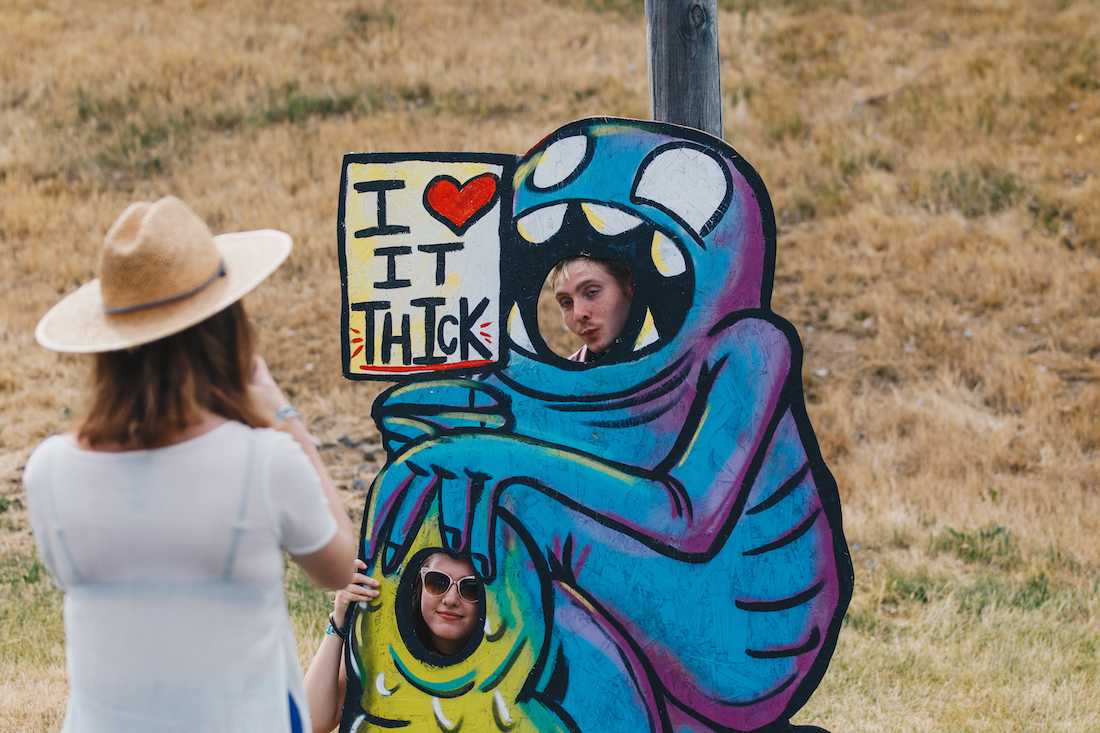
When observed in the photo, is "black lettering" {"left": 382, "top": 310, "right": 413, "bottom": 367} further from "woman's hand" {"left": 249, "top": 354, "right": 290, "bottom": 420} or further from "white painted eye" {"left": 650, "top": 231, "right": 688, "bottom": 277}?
"woman's hand" {"left": 249, "top": 354, "right": 290, "bottom": 420}

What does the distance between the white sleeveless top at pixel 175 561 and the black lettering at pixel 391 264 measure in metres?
1.44

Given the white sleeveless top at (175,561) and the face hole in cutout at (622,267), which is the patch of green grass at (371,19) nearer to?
the face hole in cutout at (622,267)

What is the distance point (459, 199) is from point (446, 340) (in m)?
0.41

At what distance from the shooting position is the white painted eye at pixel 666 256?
3604 millimetres

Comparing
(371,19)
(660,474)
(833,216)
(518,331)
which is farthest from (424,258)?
(371,19)

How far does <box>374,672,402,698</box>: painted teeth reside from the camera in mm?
3613

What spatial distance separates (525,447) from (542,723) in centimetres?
77

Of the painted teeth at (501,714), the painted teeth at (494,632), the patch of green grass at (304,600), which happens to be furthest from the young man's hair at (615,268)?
the patch of green grass at (304,600)

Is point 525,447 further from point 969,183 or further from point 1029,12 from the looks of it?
point 1029,12

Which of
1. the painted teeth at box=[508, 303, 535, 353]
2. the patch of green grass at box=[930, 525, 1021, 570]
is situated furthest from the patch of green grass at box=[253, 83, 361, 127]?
the painted teeth at box=[508, 303, 535, 353]

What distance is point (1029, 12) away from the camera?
12930mm

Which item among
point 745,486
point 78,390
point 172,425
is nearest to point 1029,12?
point 78,390

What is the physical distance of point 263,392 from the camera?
7.98 ft

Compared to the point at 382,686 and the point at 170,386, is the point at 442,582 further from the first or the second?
the point at 170,386
